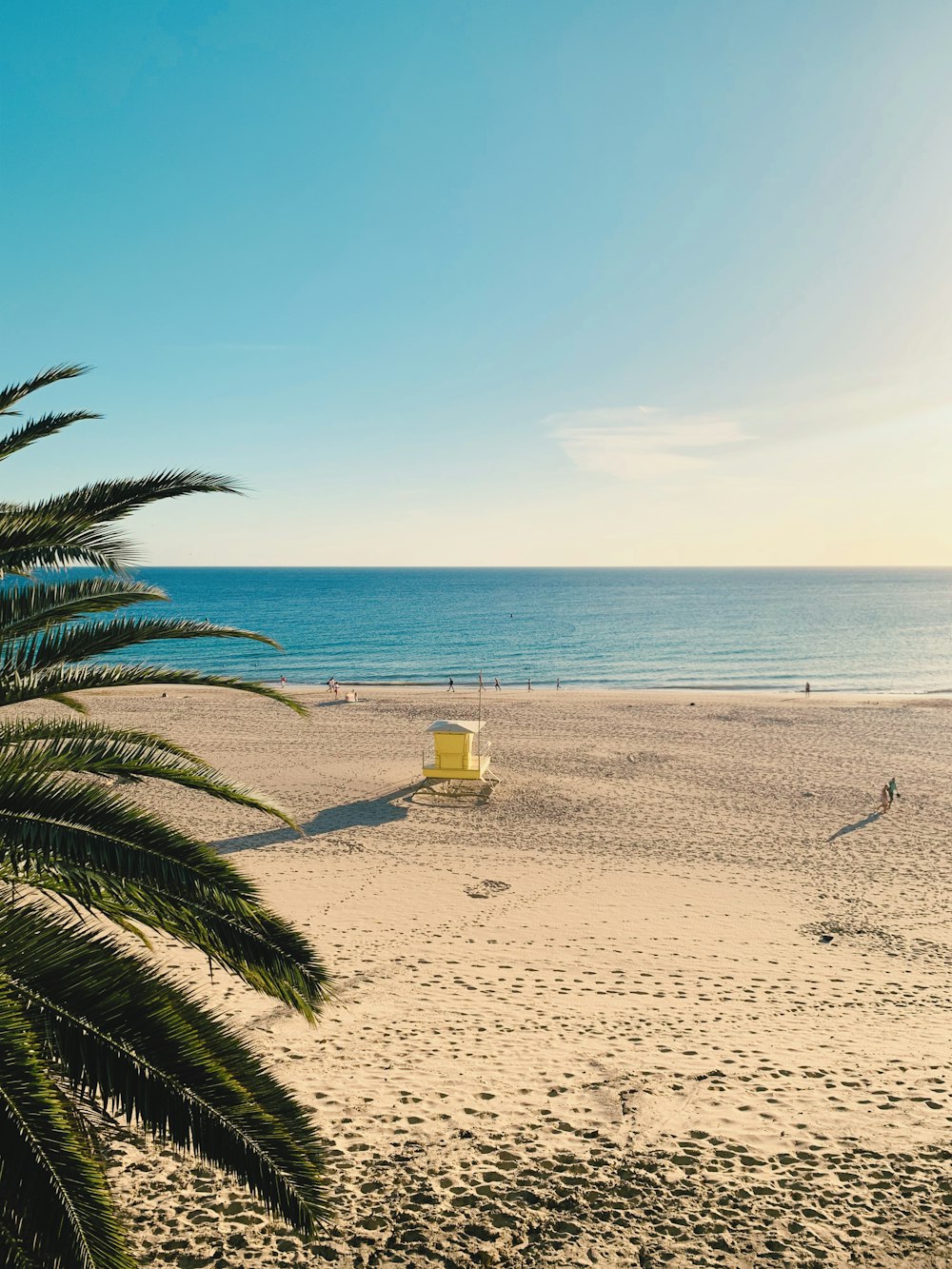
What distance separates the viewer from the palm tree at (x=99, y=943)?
2.82 m

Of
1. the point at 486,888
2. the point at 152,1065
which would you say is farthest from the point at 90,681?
the point at 486,888

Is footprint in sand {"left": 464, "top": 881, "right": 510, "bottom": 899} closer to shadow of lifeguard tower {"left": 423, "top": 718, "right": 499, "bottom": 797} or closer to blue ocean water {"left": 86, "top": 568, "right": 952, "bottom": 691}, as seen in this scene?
shadow of lifeguard tower {"left": 423, "top": 718, "right": 499, "bottom": 797}

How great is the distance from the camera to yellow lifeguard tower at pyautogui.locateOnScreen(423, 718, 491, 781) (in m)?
18.2

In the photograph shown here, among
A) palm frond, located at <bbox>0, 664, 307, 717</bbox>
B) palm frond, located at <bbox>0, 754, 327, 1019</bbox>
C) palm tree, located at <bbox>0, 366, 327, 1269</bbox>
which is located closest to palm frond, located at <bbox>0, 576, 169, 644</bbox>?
palm tree, located at <bbox>0, 366, 327, 1269</bbox>

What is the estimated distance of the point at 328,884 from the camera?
12562 mm

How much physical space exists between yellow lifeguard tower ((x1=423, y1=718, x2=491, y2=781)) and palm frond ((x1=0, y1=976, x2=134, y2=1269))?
1529 cm

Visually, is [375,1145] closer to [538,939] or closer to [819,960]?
[538,939]

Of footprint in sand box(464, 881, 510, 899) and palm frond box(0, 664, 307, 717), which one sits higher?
palm frond box(0, 664, 307, 717)

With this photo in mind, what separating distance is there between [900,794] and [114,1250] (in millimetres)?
19979

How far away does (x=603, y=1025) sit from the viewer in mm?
8484

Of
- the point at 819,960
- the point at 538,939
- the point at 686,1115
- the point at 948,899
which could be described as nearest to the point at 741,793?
the point at 948,899

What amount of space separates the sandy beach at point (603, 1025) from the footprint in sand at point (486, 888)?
2.0 inches

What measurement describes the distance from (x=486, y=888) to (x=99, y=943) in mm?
9538

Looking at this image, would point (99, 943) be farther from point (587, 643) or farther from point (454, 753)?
point (587, 643)
